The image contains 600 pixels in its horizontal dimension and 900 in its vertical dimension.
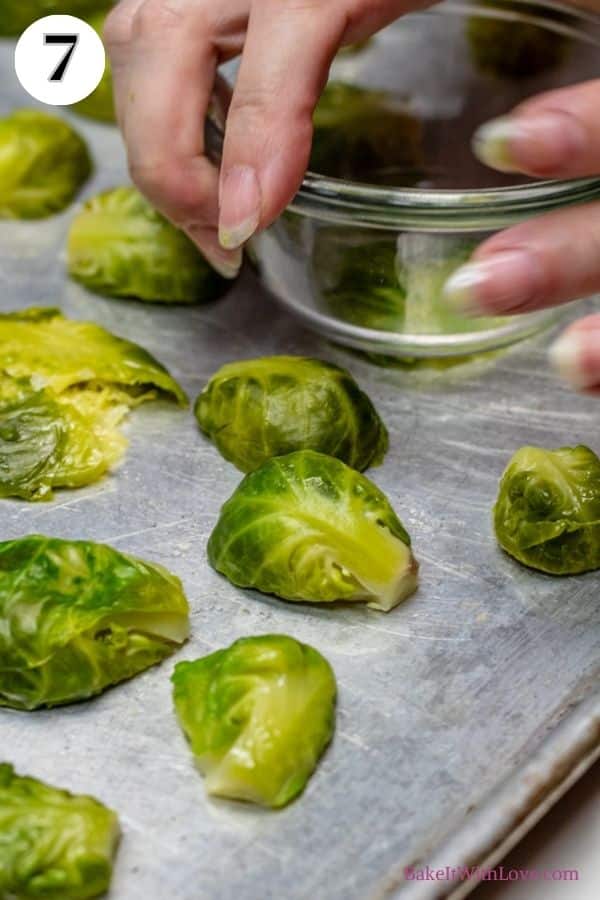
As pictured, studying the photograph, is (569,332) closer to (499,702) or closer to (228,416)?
(499,702)

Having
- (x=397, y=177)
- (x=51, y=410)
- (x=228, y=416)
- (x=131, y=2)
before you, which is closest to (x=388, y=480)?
(x=228, y=416)

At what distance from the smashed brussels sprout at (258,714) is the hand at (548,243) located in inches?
19.2

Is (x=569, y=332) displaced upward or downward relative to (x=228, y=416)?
upward

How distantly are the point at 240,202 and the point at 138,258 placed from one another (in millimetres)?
614

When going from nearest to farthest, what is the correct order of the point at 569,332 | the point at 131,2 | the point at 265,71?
the point at 569,332 < the point at 265,71 < the point at 131,2

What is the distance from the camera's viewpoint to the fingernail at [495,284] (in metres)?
1.45

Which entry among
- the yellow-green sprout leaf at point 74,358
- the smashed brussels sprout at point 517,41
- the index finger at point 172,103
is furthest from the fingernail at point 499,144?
the smashed brussels sprout at point 517,41

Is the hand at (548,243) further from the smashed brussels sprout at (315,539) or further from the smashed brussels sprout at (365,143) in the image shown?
the smashed brussels sprout at (365,143)

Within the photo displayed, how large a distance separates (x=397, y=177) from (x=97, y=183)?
696 millimetres

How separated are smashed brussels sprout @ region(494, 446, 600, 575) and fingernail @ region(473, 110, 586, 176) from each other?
50 cm

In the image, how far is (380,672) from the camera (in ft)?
5.40

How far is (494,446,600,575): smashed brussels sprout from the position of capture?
1761 mm

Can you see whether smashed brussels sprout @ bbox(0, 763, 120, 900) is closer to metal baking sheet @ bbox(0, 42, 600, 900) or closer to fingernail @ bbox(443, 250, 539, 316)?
metal baking sheet @ bbox(0, 42, 600, 900)

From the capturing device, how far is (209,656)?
1.59 meters
